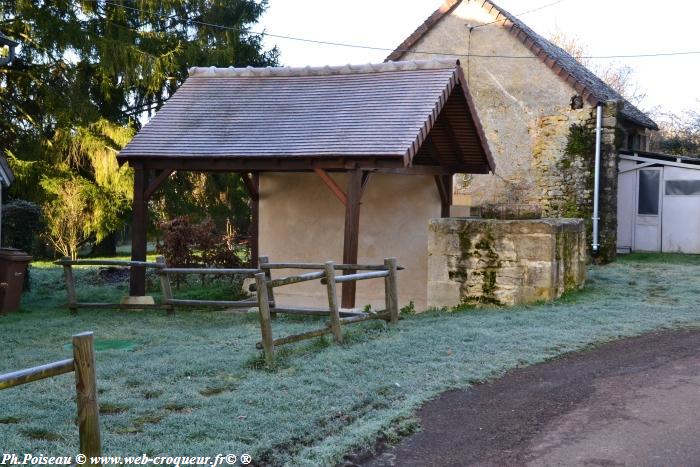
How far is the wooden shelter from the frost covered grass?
2.47 meters

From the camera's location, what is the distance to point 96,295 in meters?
15.0

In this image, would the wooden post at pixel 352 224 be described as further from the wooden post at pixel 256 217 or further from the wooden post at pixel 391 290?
the wooden post at pixel 256 217

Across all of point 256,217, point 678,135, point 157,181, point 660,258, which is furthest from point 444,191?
point 678,135

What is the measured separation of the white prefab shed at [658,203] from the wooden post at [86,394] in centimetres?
1845

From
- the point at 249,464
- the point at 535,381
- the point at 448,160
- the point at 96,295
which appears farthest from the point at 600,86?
the point at 249,464

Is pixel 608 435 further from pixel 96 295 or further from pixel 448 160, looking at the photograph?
pixel 96 295

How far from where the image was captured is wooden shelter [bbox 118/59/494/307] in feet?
39.1

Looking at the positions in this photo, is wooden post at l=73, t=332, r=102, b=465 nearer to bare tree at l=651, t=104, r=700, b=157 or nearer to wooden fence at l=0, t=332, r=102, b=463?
wooden fence at l=0, t=332, r=102, b=463

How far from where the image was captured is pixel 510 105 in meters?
19.8

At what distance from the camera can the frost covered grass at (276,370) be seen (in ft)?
16.5

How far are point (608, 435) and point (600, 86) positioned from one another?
1763 centimetres

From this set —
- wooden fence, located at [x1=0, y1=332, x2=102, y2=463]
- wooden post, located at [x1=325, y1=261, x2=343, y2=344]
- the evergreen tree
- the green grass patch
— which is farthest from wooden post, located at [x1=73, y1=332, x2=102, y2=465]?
the evergreen tree

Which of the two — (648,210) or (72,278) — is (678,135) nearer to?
(648,210)

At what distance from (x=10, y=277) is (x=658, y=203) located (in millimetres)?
15735
